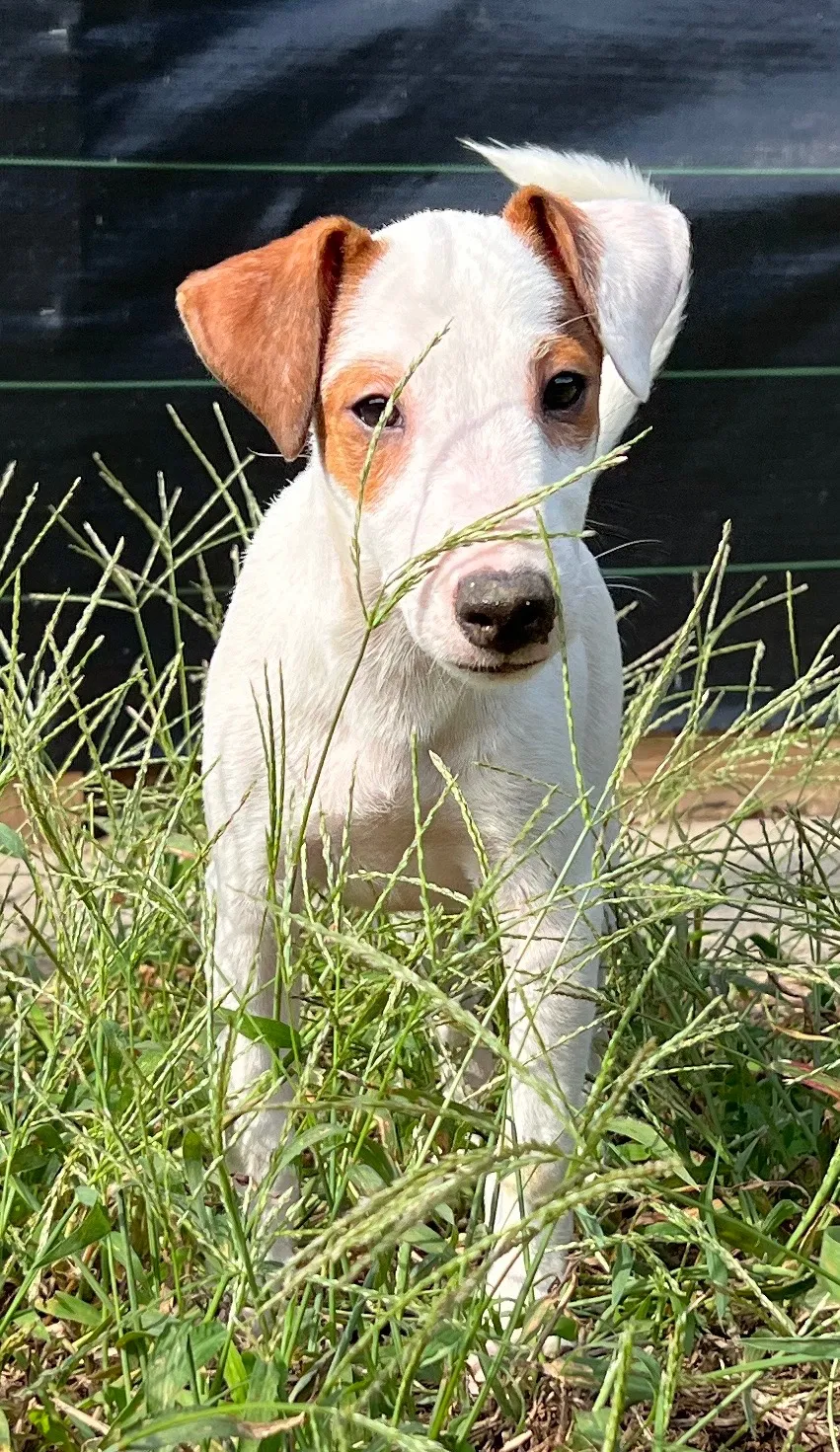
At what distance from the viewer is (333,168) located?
3039mm

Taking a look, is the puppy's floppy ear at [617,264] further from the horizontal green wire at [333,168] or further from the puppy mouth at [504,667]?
the horizontal green wire at [333,168]

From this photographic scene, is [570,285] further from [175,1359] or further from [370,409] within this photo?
[175,1359]

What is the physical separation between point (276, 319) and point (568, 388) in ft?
1.08

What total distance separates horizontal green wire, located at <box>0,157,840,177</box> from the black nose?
76.6 inches

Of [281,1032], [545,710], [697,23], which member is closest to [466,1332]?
[281,1032]

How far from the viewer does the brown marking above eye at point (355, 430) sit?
1.54 m

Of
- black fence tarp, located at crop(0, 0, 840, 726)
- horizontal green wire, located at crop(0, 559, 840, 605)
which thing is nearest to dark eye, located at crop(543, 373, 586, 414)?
black fence tarp, located at crop(0, 0, 840, 726)

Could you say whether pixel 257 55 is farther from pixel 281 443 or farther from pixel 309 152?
pixel 281 443

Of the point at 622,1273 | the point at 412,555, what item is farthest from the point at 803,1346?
the point at 412,555

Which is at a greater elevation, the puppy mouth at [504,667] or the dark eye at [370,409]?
the dark eye at [370,409]

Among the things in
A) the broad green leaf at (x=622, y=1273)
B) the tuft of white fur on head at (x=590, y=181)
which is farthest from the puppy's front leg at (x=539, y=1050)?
the tuft of white fur on head at (x=590, y=181)

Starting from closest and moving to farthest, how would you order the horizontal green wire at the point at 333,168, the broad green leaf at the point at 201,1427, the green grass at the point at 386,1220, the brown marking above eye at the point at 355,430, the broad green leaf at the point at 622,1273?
the broad green leaf at the point at 201,1427 < the green grass at the point at 386,1220 < the broad green leaf at the point at 622,1273 < the brown marking above eye at the point at 355,430 < the horizontal green wire at the point at 333,168

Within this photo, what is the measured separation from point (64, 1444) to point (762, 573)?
2575 mm

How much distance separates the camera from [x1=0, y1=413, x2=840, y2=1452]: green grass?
1147 millimetres
